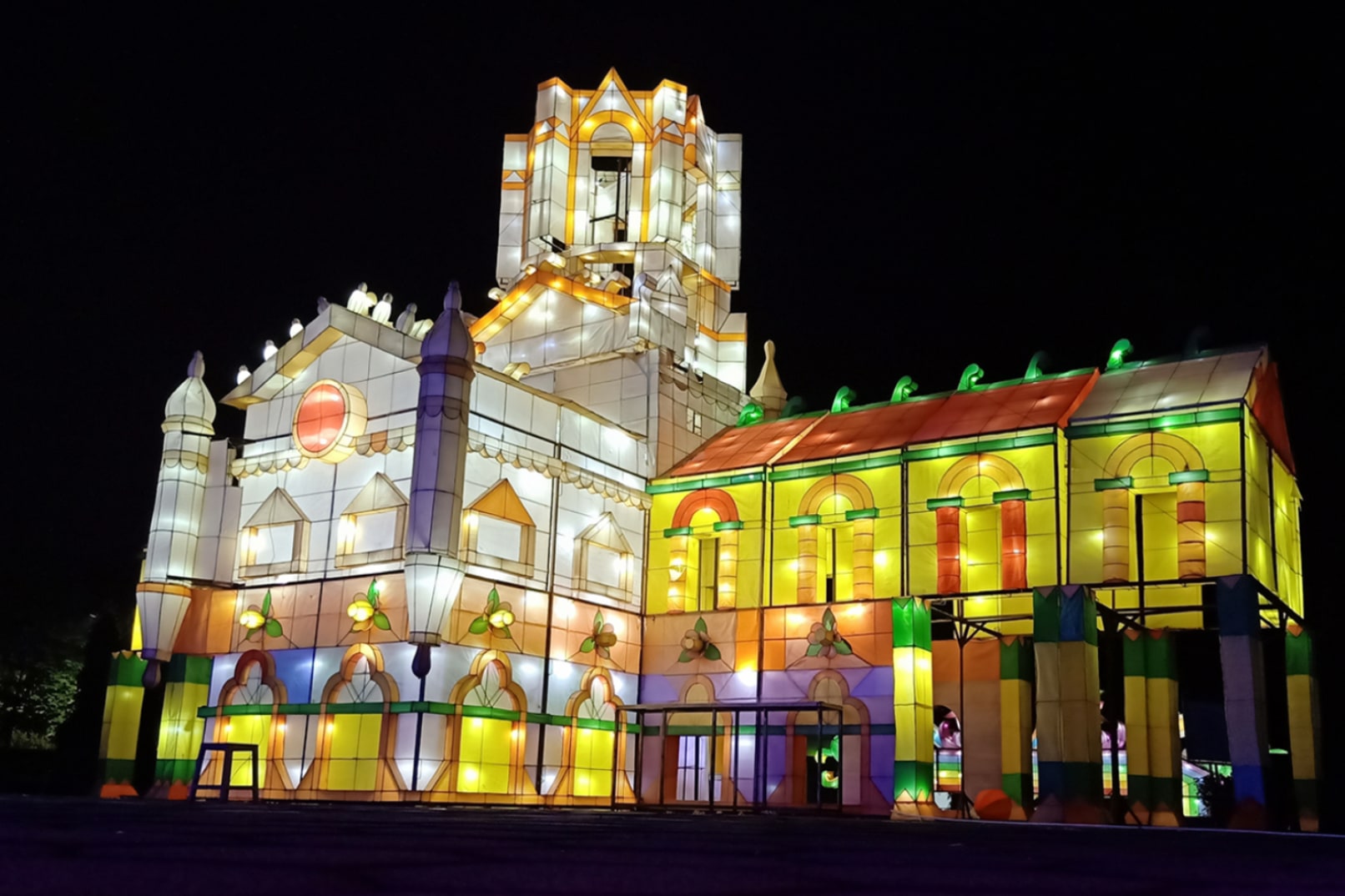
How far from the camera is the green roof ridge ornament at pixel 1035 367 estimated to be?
39894 millimetres

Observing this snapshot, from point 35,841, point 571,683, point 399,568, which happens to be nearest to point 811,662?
point 571,683

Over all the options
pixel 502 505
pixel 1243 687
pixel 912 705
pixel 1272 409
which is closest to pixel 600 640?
pixel 502 505

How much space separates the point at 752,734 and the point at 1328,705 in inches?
822

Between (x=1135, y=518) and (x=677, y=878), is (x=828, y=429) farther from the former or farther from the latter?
(x=677, y=878)

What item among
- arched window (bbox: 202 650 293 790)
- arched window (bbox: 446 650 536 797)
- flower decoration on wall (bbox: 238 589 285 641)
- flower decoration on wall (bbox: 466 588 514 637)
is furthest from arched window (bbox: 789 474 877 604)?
arched window (bbox: 202 650 293 790)

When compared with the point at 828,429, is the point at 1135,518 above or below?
below

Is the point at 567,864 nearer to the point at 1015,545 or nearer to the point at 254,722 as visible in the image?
the point at 1015,545

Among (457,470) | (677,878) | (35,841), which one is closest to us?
(677,878)

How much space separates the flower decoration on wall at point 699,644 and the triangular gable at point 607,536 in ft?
11.4

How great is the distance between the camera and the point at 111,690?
128 feet

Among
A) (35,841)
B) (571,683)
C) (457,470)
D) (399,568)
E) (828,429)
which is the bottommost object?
(35,841)

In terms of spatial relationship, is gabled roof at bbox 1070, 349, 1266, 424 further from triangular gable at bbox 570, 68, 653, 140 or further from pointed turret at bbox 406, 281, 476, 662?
triangular gable at bbox 570, 68, 653, 140

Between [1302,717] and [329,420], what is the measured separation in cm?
2730

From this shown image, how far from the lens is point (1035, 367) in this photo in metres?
40.1
